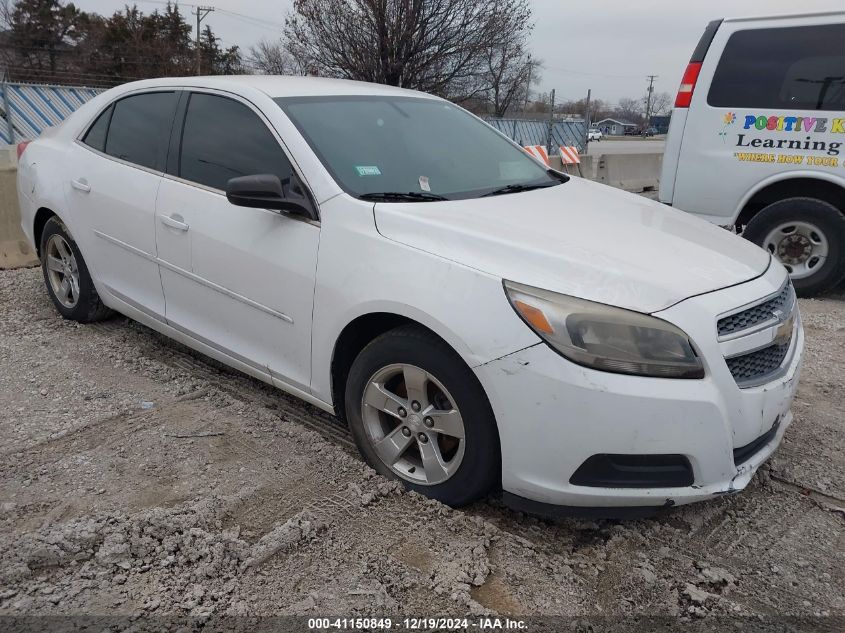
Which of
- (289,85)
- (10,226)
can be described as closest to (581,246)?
(289,85)

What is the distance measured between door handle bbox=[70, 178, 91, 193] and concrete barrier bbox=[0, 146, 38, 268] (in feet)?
7.36

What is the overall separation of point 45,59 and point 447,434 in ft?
177

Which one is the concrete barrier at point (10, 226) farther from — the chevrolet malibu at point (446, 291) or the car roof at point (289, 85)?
the car roof at point (289, 85)

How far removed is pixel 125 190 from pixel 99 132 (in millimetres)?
726

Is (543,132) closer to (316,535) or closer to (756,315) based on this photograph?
(756,315)

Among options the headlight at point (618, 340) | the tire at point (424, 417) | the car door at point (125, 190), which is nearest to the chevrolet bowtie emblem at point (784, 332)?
the headlight at point (618, 340)

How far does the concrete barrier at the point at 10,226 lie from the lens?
19.9 ft

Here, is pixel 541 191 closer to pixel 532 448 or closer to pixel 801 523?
pixel 532 448

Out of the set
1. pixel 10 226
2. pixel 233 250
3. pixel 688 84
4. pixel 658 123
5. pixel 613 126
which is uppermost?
pixel 658 123

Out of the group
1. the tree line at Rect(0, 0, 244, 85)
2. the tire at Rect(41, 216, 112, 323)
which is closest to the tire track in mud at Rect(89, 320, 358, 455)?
the tire at Rect(41, 216, 112, 323)

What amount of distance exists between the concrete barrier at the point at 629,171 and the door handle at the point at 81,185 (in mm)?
10252

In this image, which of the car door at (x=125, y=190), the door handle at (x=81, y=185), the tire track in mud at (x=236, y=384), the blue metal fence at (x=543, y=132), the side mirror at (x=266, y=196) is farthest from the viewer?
the blue metal fence at (x=543, y=132)

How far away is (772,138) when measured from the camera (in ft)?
19.3

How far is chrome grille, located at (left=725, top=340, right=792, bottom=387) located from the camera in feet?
7.94
